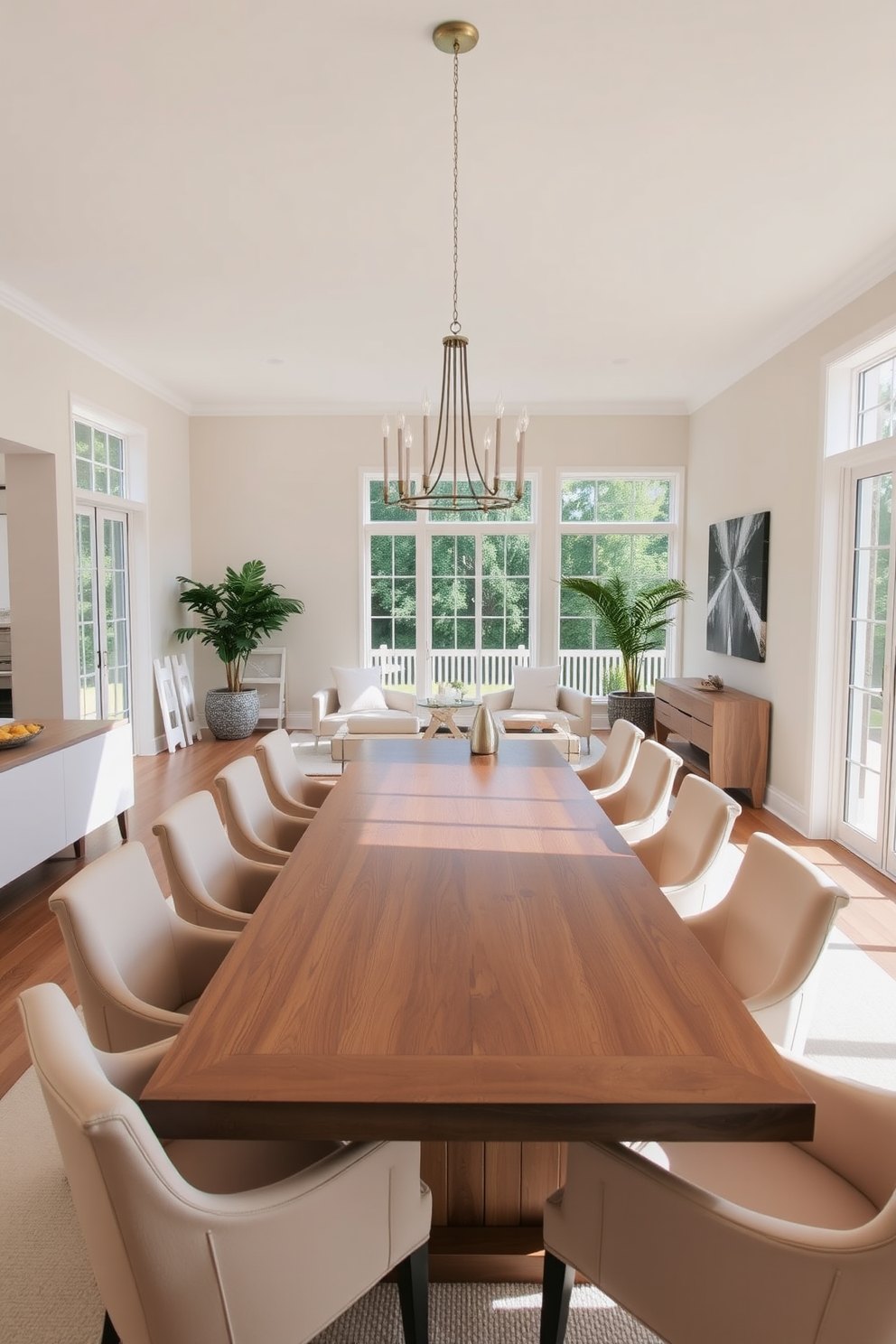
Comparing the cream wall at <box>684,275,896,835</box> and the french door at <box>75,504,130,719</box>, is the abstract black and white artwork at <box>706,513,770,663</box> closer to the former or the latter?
the cream wall at <box>684,275,896,835</box>

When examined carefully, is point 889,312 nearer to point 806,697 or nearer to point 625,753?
point 806,697

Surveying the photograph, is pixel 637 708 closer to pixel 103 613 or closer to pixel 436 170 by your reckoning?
pixel 103 613

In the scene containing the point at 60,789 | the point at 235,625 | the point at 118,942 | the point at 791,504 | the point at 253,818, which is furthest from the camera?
the point at 235,625

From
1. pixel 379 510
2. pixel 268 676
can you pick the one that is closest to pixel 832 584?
pixel 379 510

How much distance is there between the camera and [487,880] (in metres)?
2.00

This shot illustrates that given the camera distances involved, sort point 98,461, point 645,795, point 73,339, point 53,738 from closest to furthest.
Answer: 1. point 645,795
2. point 53,738
3. point 73,339
4. point 98,461

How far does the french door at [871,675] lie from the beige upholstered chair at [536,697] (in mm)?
2622

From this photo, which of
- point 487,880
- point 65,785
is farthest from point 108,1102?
point 65,785

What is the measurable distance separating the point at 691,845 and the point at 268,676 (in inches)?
247

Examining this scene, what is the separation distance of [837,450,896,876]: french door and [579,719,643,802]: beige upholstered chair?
57.2 inches

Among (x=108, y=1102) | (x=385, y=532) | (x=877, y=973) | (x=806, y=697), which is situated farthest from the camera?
(x=385, y=532)

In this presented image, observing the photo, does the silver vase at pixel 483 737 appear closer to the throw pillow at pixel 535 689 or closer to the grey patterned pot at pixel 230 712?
the throw pillow at pixel 535 689

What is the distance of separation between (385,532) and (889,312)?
494 cm

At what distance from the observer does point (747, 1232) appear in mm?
1069
